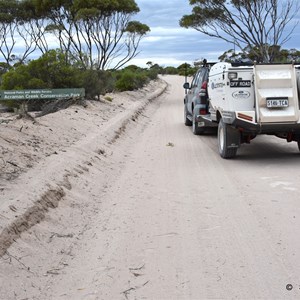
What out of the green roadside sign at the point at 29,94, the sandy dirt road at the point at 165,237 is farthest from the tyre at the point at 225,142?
the green roadside sign at the point at 29,94

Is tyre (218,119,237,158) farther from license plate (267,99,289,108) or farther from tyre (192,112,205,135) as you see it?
tyre (192,112,205,135)

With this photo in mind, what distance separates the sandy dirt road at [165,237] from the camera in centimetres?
440

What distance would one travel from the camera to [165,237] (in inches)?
224

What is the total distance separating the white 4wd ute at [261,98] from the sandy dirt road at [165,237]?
82 centimetres

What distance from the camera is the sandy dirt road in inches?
173

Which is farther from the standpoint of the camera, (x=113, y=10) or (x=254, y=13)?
(x=113, y=10)

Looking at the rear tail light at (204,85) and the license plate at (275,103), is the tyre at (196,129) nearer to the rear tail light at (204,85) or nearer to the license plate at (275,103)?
the rear tail light at (204,85)

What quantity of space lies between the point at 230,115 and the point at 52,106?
32.1ft

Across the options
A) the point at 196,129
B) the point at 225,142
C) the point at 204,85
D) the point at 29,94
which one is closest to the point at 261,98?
the point at 225,142

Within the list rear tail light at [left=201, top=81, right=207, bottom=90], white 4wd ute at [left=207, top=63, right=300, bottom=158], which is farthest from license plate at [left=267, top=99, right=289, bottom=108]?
rear tail light at [left=201, top=81, right=207, bottom=90]

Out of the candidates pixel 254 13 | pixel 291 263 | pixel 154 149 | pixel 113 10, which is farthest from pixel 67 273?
pixel 113 10

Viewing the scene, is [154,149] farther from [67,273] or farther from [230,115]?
[67,273]

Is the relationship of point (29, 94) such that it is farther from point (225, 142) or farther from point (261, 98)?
point (261, 98)

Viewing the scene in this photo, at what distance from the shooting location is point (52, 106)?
1842 cm
